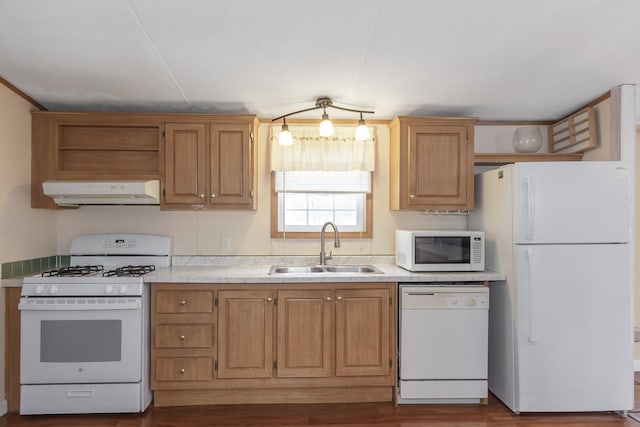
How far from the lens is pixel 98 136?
3213mm

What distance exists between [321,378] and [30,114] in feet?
9.30

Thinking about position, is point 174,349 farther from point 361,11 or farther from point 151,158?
point 361,11

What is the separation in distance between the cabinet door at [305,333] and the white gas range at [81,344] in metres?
0.93

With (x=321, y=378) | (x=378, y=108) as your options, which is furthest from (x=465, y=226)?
(x=321, y=378)

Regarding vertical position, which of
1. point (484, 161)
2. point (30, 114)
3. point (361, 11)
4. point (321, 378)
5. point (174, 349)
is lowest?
point (321, 378)

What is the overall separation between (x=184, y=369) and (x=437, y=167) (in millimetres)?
2344

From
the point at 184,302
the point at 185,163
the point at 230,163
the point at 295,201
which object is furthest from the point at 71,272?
the point at 295,201

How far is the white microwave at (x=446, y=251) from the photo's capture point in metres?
3.00

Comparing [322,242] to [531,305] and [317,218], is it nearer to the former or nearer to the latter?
[317,218]

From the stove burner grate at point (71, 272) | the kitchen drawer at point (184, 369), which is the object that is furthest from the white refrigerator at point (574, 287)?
the stove burner grate at point (71, 272)

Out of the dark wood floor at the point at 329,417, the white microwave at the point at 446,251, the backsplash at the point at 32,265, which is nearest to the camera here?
the dark wood floor at the point at 329,417

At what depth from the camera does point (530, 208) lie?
2.68 meters

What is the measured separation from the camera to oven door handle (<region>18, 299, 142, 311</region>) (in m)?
2.66

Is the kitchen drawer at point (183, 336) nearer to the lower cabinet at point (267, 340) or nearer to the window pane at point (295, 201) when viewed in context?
the lower cabinet at point (267, 340)
